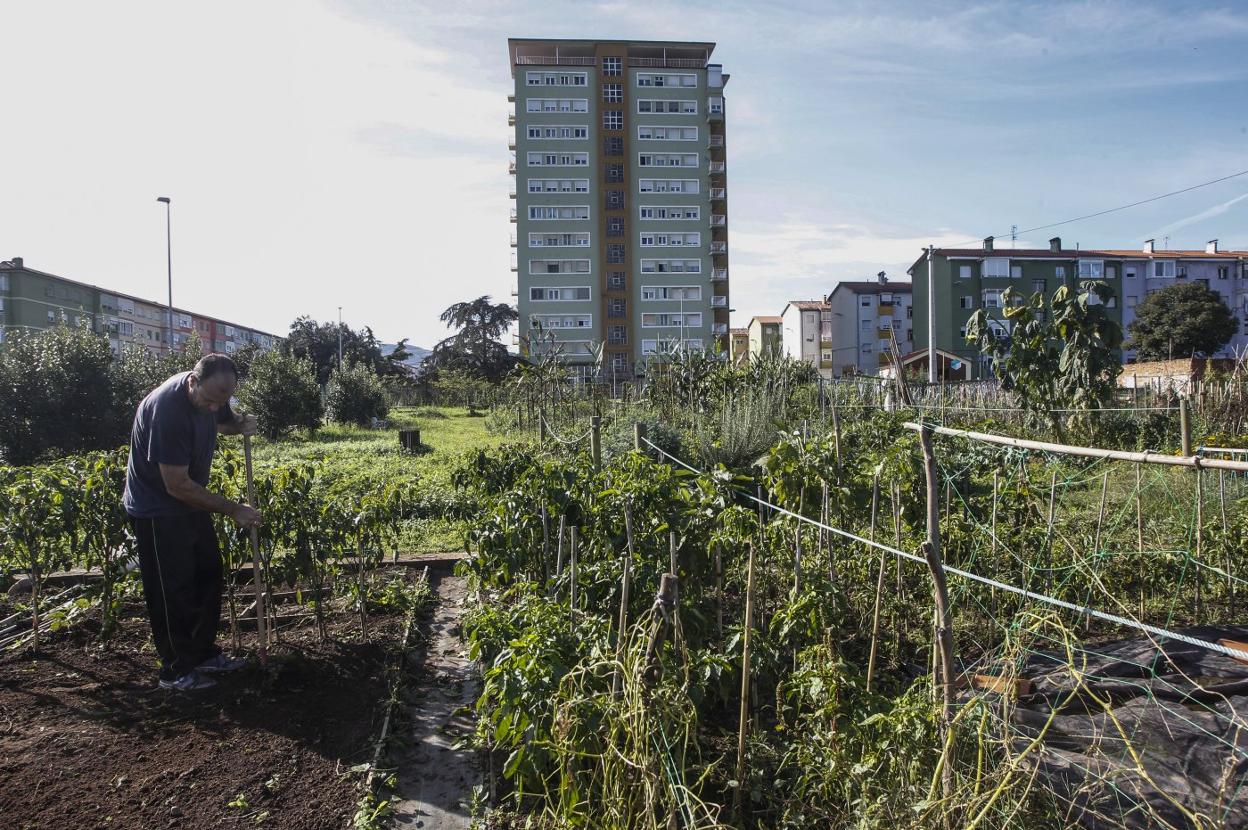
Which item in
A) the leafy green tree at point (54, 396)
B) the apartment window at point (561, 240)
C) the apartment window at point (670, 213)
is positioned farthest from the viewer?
the apartment window at point (670, 213)

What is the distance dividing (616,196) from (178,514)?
45.7 metres

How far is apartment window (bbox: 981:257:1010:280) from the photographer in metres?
47.3

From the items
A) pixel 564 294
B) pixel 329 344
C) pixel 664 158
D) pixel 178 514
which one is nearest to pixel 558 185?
pixel 564 294

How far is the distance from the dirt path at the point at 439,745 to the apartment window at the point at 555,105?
46.0 m

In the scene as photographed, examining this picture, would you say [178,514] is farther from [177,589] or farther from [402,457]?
[402,457]

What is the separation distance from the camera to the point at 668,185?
1854 inches

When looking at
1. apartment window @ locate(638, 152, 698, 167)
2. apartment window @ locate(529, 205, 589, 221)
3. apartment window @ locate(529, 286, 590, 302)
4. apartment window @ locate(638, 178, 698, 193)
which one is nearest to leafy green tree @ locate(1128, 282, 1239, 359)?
apartment window @ locate(638, 178, 698, 193)

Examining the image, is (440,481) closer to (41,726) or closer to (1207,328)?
(41,726)

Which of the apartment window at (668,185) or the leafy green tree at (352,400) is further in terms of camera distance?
the apartment window at (668,185)

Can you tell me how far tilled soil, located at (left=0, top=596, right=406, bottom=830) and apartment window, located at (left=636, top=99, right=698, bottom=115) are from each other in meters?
46.9

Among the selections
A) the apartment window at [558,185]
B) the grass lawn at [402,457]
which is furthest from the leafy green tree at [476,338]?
the grass lawn at [402,457]

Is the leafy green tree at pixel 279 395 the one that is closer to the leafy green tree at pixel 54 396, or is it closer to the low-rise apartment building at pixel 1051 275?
the leafy green tree at pixel 54 396

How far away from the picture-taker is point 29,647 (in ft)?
13.9

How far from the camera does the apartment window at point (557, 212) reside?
4638cm
